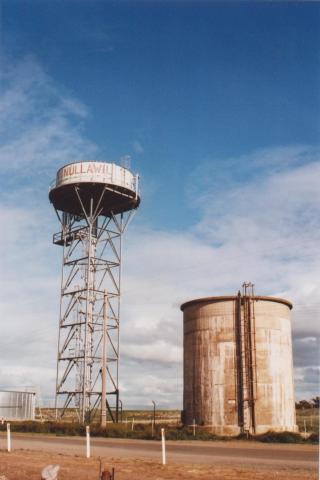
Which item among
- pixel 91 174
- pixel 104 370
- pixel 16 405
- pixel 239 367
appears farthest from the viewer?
pixel 16 405

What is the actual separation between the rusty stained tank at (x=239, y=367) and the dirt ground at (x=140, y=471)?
15.2 metres

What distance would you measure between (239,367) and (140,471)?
18231mm

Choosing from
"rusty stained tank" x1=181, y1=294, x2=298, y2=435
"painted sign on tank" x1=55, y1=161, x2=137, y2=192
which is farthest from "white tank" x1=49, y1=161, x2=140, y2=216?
"rusty stained tank" x1=181, y1=294, x2=298, y2=435

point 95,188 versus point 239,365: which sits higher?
point 95,188

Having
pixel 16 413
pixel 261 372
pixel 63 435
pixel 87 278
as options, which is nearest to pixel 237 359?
pixel 261 372

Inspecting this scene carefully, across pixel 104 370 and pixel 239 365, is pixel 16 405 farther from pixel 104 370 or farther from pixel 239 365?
pixel 239 365

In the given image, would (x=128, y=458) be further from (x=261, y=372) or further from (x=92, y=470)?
(x=261, y=372)

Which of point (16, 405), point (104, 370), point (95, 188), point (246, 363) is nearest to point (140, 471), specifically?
point (246, 363)

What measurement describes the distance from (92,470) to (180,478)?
2.71 metres

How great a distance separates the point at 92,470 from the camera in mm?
14773

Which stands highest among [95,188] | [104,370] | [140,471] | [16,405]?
[95,188]

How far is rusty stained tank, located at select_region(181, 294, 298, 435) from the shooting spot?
31.5m

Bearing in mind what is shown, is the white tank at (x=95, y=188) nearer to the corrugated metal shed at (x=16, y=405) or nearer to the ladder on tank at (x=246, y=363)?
the ladder on tank at (x=246, y=363)

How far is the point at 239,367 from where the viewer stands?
32.1 meters
